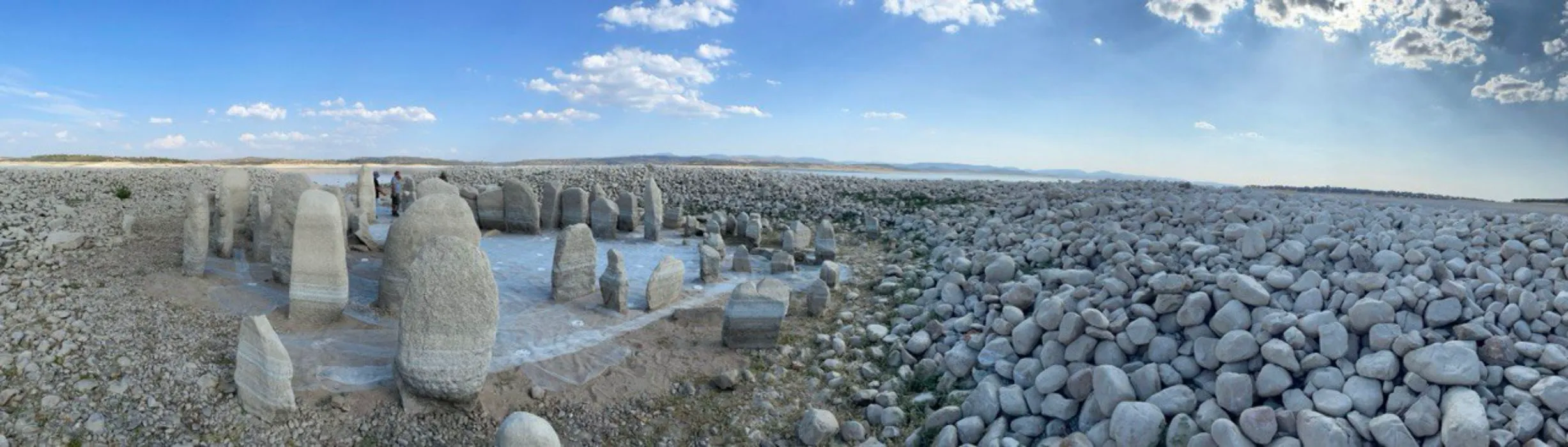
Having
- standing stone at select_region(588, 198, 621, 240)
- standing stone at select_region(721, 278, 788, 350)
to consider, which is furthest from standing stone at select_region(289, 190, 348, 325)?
standing stone at select_region(588, 198, 621, 240)

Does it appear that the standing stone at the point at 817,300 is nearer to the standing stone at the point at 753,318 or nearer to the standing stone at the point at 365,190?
the standing stone at the point at 753,318

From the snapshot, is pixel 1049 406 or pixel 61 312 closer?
pixel 1049 406

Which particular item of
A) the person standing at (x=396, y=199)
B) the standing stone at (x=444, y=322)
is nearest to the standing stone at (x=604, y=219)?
the person standing at (x=396, y=199)

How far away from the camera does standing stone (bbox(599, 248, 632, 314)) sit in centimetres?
905

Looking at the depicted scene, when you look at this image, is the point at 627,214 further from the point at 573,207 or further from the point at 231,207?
the point at 231,207

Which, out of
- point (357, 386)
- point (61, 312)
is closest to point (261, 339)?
point (357, 386)

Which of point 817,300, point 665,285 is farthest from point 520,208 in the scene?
point 817,300

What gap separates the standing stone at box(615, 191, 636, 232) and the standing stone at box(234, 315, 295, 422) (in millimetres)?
10145

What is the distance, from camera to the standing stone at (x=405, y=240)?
8375mm

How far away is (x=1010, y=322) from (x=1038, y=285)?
0.97 metres

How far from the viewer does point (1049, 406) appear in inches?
230

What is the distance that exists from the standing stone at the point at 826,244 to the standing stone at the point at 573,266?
462cm

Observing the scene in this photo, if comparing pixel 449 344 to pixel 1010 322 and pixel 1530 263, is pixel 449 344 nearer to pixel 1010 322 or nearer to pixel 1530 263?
pixel 1010 322

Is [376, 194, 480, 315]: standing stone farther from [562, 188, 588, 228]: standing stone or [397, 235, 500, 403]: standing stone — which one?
[562, 188, 588, 228]: standing stone
